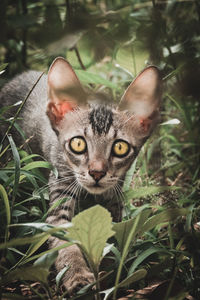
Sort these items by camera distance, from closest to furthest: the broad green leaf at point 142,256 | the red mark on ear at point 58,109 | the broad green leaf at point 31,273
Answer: the broad green leaf at point 31,273, the broad green leaf at point 142,256, the red mark on ear at point 58,109

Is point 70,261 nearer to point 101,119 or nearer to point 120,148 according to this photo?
point 120,148

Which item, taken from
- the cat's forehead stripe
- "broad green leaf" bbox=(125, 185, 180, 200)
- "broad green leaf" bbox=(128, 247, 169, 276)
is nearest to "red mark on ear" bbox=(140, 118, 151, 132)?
the cat's forehead stripe

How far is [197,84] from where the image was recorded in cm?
76

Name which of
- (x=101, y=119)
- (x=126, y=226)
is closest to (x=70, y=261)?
(x=126, y=226)

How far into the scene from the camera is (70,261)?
1687 millimetres

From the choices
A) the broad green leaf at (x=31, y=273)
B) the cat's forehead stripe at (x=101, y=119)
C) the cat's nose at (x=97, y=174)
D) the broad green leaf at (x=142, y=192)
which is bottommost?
the broad green leaf at (x=142, y=192)

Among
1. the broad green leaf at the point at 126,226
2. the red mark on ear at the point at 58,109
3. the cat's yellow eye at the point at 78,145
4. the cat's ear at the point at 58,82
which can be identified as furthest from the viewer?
the red mark on ear at the point at 58,109

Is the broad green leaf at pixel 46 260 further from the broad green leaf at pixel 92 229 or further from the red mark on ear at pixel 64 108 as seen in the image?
the red mark on ear at pixel 64 108

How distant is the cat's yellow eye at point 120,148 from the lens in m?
1.93

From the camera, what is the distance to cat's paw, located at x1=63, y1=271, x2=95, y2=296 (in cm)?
146

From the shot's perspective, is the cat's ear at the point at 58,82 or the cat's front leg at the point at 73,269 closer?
the cat's front leg at the point at 73,269

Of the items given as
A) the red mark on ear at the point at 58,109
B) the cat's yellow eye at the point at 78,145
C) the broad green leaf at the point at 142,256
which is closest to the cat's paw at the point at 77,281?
the broad green leaf at the point at 142,256

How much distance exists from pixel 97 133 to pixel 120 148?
0.54 ft

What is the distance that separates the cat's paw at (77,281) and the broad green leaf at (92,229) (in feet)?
1.06
